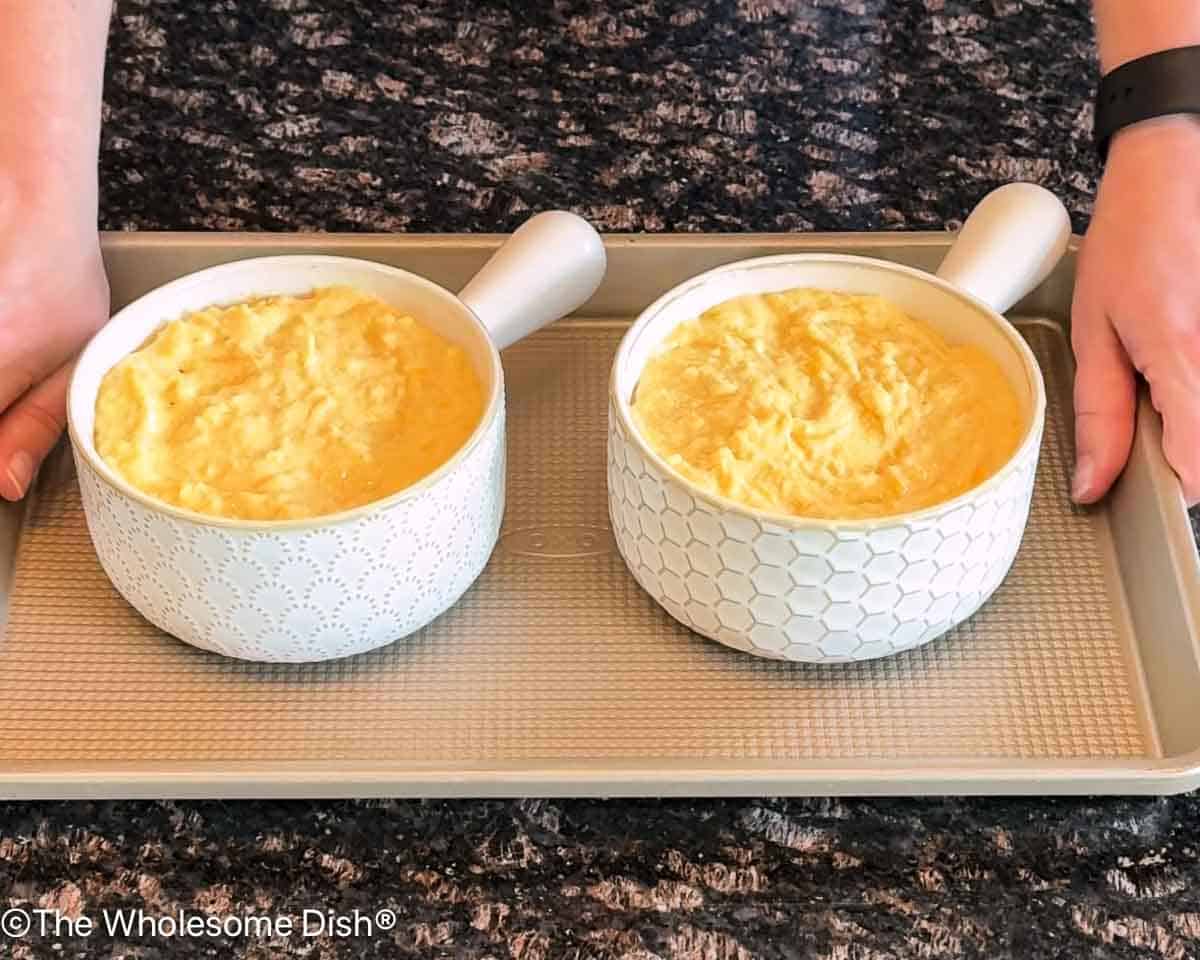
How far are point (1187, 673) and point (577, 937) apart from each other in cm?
35

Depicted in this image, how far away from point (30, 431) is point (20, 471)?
38 mm

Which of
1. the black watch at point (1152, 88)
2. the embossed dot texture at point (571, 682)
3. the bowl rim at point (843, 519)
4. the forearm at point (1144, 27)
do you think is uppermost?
the forearm at point (1144, 27)

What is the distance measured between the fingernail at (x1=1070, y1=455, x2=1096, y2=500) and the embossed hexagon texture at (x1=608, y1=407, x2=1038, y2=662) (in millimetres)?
104

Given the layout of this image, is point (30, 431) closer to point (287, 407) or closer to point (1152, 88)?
point (287, 407)

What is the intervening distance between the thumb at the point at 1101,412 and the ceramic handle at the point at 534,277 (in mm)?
314

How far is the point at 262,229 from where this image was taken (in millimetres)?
1181

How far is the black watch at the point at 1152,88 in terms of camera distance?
39.3 inches

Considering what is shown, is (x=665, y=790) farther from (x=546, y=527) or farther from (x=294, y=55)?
(x=294, y=55)

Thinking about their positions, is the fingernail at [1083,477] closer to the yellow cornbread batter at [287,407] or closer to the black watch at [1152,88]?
the black watch at [1152,88]

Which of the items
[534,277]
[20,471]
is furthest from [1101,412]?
[20,471]

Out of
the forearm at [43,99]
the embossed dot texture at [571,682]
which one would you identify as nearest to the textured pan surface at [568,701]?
the embossed dot texture at [571,682]

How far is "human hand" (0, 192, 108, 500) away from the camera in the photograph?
95 centimetres

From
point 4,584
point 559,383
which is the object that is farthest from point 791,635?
point 4,584

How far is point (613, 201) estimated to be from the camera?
121 centimetres
